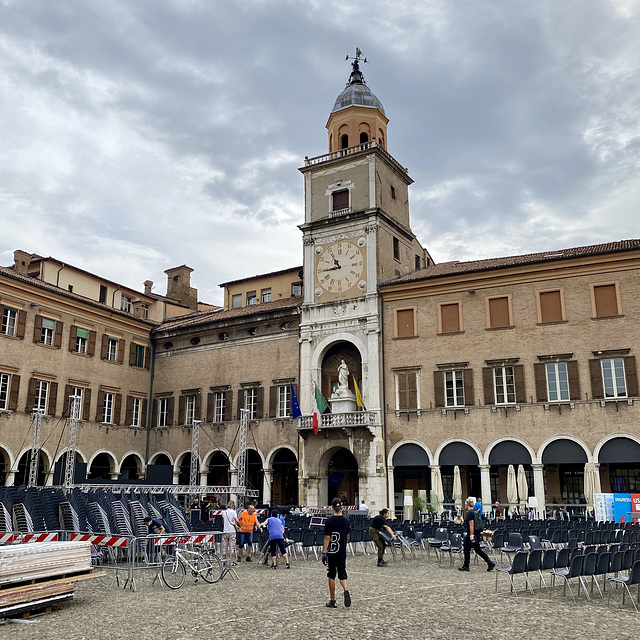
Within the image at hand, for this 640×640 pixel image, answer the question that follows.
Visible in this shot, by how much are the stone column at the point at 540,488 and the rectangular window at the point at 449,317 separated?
7201 mm

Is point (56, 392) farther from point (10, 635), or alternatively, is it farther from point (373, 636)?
point (373, 636)

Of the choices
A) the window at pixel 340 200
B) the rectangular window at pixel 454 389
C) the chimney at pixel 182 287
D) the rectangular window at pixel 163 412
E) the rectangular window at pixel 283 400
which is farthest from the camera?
the chimney at pixel 182 287

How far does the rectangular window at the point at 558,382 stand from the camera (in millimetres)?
28828

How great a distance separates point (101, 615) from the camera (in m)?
10.2

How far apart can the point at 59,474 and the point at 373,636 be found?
28.3 meters

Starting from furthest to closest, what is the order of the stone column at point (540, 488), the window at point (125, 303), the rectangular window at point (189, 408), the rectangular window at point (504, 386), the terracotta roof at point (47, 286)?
the window at point (125, 303)
the rectangular window at point (189, 408)
the terracotta roof at point (47, 286)
the rectangular window at point (504, 386)
the stone column at point (540, 488)

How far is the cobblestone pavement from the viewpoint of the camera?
892cm

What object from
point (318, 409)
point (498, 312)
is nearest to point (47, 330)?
point (318, 409)

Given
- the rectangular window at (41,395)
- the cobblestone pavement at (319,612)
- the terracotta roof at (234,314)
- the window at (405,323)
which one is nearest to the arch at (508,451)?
the window at (405,323)

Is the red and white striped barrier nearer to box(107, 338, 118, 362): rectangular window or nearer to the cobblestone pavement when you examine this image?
the cobblestone pavement

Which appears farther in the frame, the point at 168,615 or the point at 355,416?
the point at 355,416

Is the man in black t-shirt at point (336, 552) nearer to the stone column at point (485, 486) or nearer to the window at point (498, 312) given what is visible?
the stone column at point (485, 486)

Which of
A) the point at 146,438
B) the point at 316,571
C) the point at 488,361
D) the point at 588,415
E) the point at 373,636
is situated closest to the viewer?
the point at 373,636

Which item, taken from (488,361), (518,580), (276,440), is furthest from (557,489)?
(518,580)
